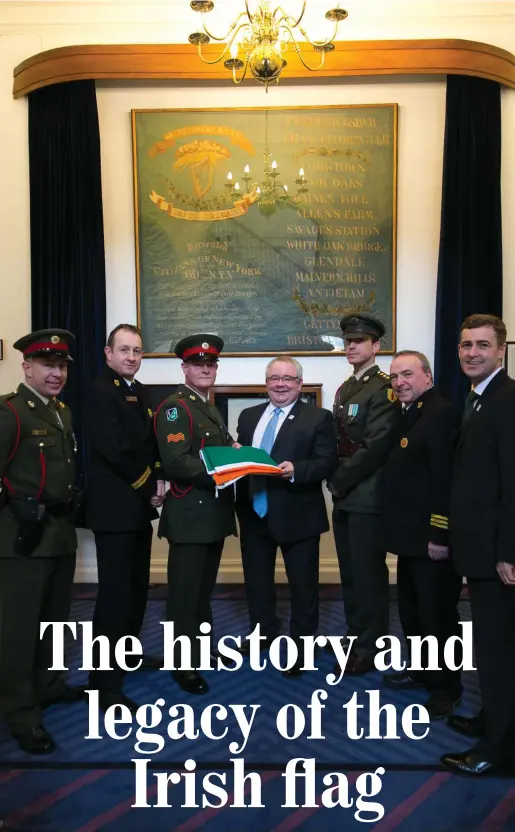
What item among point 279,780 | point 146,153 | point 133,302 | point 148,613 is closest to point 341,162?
point 146,153

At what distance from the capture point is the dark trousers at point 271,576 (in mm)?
3133

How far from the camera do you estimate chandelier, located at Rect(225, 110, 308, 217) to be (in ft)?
15.0

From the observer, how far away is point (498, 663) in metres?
2.22

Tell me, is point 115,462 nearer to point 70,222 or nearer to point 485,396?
point 485,396

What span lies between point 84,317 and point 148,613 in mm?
2129

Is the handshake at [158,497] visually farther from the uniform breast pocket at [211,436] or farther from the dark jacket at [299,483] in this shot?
the dark jacket at [299,483]

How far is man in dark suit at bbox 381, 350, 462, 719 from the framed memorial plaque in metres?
1.95

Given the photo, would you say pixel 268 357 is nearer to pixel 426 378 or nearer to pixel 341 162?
pixel 341 162

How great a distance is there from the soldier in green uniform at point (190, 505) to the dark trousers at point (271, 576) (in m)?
0.36

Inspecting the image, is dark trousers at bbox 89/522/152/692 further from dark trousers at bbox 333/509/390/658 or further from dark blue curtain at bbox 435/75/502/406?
dark blue curtain at bbox 435/75/502/406

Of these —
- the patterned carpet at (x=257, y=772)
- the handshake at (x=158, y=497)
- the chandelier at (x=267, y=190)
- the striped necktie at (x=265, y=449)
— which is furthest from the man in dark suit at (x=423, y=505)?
the chandelier at (x=267, y=190)

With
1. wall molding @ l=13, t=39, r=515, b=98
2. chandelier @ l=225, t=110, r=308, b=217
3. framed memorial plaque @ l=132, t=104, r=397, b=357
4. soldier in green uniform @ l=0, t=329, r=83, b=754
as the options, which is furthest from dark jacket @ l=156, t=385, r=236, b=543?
wall molding @ l=13, t=39, r=515, b=98

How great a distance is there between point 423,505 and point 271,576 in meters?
1.01

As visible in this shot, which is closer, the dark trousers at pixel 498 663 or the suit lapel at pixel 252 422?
the dark trousers at pixel 498 663
